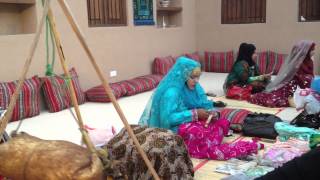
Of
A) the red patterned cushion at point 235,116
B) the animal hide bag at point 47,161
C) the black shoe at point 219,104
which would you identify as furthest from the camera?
the black shoe at point 219,104

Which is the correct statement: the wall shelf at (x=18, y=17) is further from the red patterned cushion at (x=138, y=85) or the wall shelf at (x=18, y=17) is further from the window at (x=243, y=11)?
the window at (x=243, y=11)

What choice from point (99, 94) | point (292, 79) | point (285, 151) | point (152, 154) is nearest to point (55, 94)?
point (99, 94)

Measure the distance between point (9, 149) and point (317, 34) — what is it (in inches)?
254

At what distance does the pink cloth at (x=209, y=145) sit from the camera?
3125 millimetres

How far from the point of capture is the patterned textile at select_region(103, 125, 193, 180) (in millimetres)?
2451

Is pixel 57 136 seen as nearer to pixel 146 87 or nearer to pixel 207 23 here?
pixel 146 87

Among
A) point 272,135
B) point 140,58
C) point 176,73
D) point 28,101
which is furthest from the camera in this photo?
point 140,58

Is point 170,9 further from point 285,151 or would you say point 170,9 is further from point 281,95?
point 285,151

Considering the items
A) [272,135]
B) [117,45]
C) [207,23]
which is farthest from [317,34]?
[272,135]

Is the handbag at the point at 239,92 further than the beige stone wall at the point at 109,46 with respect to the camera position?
Yes

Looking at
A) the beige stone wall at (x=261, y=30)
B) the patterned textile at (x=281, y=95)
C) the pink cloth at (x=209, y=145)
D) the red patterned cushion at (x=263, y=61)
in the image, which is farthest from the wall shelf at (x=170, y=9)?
the pink cloth at (x=209, y=145)

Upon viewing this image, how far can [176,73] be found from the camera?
329cm

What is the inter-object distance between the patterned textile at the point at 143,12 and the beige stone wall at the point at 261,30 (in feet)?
5.51

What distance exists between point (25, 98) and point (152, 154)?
2.45m
